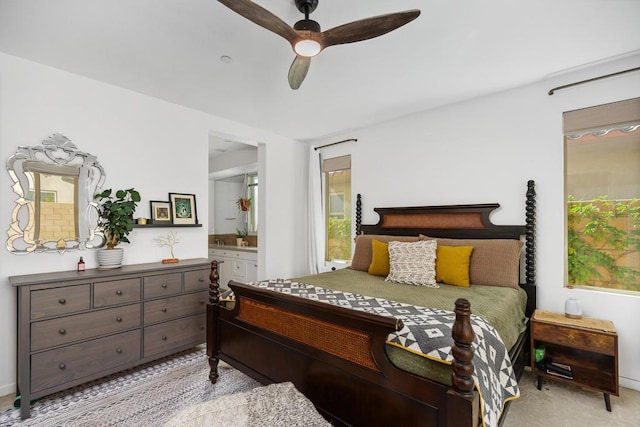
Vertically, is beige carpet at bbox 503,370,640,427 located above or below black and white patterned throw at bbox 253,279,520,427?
below

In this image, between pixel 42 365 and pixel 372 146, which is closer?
pixel 42 365

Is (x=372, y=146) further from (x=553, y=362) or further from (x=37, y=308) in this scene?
(x=37, y=308)

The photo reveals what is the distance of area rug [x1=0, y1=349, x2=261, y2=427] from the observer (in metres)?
2.03

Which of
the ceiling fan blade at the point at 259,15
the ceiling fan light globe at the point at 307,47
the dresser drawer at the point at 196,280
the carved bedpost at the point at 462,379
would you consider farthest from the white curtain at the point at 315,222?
the carved bedpost at the point at 462,379

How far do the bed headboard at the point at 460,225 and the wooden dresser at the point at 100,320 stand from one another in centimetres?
229

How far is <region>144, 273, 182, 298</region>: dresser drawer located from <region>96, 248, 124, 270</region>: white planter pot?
12.8 inches

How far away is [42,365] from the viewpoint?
2141mm

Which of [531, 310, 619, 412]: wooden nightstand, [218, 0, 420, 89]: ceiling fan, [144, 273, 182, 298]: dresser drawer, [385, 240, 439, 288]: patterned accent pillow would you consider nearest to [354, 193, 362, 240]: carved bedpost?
[385, 240, 439, 288]: patterned accent pillow

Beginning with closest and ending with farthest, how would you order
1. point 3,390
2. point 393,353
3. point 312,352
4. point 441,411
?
point 441,411, point 393,353, point 312,352, point 3,390

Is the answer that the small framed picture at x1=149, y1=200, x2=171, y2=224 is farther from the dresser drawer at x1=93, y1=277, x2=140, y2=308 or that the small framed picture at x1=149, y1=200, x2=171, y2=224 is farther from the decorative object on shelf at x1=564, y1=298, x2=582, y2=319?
the decorative object on shelf at x1=564, y1=298, x2=582, y2=319

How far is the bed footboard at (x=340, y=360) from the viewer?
1.22m

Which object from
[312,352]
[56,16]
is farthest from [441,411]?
[56,16]

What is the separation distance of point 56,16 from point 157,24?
613mm

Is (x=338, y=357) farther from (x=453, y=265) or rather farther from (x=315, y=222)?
(x=315, y=222)
